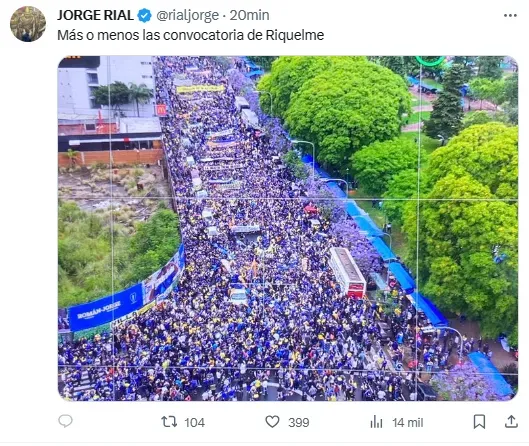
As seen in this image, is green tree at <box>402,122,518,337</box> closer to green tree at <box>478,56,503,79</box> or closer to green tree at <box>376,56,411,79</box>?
green tree at <box>478,56,503,79</box>

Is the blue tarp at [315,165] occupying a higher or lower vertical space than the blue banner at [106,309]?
higher

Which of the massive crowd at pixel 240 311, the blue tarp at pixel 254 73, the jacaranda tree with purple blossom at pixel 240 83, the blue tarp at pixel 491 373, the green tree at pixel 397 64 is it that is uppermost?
the green tree at pixel 397 64

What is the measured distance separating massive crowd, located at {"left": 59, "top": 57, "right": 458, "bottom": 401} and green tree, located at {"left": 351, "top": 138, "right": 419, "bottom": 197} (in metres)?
0.39

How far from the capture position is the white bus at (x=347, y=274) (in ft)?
16.9

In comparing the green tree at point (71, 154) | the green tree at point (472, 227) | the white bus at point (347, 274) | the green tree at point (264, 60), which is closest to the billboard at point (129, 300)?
the green tree at point (71, 154)

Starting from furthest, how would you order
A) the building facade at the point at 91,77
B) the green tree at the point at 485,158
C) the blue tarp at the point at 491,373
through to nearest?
1. the green tree at the point at 485,158
2. the blue tarp at the point at 491,373
3. the building facade at the point at 91,77

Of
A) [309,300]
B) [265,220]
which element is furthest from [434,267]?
[265,220]

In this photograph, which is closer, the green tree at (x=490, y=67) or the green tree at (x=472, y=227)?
the green tree at (x=490, y=67)

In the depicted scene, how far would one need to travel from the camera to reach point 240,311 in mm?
5121

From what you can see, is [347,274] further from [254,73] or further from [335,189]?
[254,73]

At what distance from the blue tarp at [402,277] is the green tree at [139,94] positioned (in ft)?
6.59

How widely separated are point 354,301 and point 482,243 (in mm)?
949
